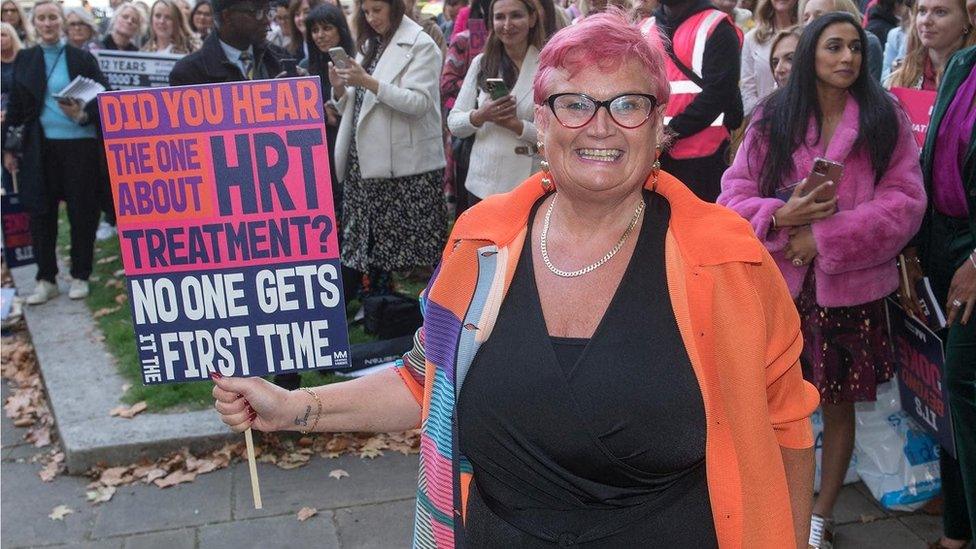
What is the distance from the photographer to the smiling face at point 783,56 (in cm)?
468

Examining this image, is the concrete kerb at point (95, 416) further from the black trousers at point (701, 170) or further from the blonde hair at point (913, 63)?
the blonde hair at point (913, 63)

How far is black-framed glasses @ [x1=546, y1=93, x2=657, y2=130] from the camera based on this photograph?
81.7 inches

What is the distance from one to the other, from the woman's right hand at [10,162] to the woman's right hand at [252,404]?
21.7 feet

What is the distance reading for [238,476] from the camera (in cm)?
495

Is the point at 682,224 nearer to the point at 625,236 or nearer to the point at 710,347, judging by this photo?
the point at 625,236

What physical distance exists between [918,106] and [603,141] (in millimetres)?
2777

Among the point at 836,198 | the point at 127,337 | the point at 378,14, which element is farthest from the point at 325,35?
the point at 836,198

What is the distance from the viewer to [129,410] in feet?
17.9

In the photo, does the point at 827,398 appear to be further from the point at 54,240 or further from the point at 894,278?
the point at 54,240

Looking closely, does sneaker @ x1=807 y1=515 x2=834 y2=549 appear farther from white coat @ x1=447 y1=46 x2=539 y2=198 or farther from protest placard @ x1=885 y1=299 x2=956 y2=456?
white coat @ x1=447 y1=46 x2=539 y2=198

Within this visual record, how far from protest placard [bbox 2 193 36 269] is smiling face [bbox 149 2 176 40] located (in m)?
2.45

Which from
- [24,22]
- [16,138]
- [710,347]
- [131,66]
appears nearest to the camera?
[710,347]

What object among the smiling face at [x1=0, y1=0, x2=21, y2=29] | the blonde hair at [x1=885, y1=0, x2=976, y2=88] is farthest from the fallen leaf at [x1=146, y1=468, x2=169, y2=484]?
the smiling face at [x1=0, y1=0, x2=21, y2=29]

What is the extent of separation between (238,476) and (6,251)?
4371 mm
